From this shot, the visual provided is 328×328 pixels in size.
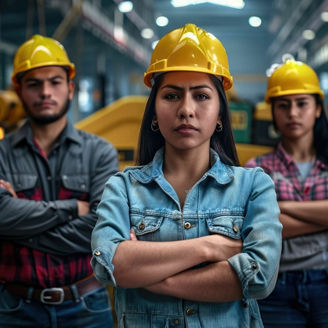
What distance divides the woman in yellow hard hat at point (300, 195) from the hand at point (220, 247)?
2.27 ft

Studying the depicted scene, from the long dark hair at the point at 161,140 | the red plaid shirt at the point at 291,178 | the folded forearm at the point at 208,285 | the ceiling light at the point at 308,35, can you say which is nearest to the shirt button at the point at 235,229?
the folded forearm at the point at 208,285

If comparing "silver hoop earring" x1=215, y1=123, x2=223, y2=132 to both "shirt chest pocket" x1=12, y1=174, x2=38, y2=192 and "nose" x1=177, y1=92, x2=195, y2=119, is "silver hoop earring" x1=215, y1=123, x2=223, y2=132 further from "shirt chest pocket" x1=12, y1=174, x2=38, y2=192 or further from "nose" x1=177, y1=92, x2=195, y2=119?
"shirt chest pocket" x1=12, y1=174, x2=38, y2=192

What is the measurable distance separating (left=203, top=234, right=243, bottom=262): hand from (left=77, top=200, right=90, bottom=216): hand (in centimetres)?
98

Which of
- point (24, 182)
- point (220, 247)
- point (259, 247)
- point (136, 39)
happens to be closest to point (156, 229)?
point (220, 247)

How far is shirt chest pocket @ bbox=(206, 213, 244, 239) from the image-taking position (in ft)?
4.36

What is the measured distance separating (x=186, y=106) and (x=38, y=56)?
4.40 ft

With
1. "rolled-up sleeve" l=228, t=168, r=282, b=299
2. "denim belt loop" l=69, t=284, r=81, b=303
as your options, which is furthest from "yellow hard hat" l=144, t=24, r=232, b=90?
"denim belt loop" l=69, t=284, r=81, b=303

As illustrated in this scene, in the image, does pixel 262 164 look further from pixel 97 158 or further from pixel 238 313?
pixel 238 313

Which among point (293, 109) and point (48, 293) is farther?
point (293, 109)

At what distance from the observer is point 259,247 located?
4.16 ft

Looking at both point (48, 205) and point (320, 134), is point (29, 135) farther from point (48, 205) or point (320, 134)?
point (320, 134)

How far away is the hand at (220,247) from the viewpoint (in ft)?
4.20

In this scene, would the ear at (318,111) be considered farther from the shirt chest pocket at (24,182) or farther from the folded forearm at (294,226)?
the shirt chest pocket at (24,182)

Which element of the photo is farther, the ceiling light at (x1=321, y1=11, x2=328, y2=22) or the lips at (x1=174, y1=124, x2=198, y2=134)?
the ceiling light at (x1=321, y1=11, x2=328, y2=22)
